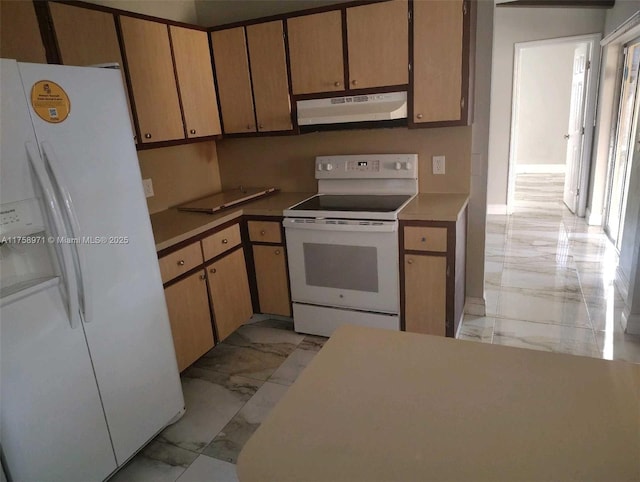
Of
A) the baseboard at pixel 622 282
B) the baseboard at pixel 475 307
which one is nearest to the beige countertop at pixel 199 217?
the baseboard at pixel 475 307

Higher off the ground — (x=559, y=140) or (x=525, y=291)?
(x=559, y=140)

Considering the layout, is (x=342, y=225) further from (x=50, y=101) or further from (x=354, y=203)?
(x=50, y=101)

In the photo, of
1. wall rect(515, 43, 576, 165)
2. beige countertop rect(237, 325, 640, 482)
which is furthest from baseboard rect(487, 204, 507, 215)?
beige countertop rect(237, 325, 640, 482)

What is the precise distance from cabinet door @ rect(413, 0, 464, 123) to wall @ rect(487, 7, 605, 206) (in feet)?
8.39

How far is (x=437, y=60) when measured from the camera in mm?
2510

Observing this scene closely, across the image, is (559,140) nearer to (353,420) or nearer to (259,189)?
(259,189)

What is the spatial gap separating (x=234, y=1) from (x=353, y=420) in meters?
3.22

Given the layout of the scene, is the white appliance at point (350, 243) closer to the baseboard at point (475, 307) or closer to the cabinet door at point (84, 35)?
the baseboard at point (475, 307)

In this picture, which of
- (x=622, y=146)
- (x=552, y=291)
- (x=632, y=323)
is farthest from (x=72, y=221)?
(x=622, y=146)

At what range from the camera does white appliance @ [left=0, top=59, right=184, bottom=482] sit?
4.72 feet

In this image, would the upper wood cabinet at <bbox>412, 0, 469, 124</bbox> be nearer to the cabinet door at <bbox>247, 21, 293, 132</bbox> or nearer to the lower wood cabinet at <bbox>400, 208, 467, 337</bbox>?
the lower wood cabinet at <bbox>400, 208, 467, 337</bbox>

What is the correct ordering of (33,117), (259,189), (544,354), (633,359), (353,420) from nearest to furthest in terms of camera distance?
(353,420) < (544,354) < (33,117) < (633,359) < (259,189)

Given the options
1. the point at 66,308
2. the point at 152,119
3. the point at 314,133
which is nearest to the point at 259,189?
the point at 314,133

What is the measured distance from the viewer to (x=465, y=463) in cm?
72
